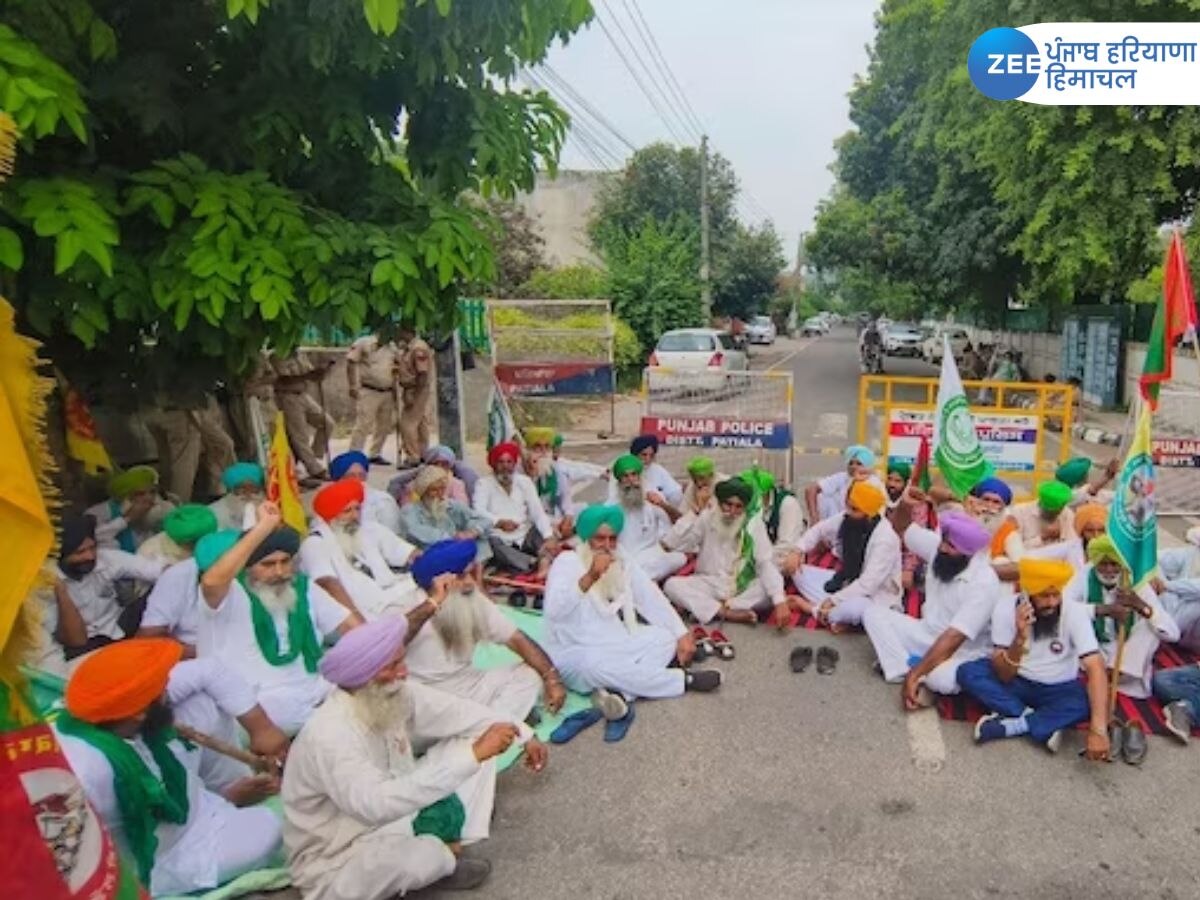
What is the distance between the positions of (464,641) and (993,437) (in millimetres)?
5761

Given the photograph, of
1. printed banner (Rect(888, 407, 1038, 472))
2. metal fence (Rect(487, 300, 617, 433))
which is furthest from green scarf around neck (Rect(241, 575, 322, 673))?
metal fence (Rect(487, 300, 617, 433))

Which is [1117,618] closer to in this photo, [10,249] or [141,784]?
[141,784]

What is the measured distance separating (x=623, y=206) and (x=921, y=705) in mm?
29478

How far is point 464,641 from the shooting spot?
462 cm

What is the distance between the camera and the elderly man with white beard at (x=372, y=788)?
309 centimetres

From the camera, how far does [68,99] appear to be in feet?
11.5

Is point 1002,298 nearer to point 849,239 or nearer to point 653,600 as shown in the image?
point 849,239

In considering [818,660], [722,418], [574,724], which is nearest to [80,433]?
[574,724]

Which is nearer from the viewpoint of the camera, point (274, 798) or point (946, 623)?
point (274, 798)

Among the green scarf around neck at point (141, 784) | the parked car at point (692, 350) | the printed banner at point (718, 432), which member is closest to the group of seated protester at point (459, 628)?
the green scarf around neck at point (141, 784)

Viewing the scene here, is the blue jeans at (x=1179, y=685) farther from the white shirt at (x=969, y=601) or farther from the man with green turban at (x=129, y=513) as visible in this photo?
the man with green turban at (x=129, y=513)

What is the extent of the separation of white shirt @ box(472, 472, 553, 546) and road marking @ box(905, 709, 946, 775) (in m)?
3.52

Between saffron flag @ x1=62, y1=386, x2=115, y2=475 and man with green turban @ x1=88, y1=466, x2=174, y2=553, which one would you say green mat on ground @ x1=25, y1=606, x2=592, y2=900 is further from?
saffron flag @ x1=62, y1=386, x2=115, y2=475

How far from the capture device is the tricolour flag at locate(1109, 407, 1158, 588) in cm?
455
